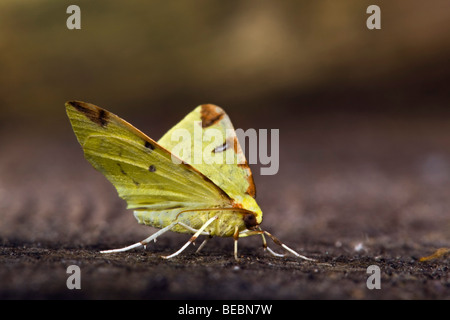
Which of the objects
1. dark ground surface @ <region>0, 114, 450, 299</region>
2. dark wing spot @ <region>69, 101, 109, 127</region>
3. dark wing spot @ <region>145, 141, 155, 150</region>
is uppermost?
dark wing spot @ <region>69, 101, 109, 127</region>

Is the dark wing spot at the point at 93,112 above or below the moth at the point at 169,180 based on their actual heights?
above

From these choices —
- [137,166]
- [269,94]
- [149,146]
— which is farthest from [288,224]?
[269,94]

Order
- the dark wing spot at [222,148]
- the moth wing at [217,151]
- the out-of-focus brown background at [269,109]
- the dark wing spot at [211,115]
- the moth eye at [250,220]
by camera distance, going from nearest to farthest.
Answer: the moth eye at [250,220] → the moth wing at [217,151] → the dark wing spot at [222,148] → the dark wing spot at [211,115] → the out-of-focus brown background at [269,109]

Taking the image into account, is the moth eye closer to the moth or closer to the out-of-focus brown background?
the moth

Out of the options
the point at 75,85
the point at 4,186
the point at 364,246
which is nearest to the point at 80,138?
the point at 364,246

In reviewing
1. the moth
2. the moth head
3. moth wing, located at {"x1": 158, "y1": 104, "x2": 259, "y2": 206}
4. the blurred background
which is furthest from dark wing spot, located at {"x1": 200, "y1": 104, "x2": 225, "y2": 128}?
the blurred background

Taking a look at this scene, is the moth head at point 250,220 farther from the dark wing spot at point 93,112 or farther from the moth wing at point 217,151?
the dark wing spot at point 93,112

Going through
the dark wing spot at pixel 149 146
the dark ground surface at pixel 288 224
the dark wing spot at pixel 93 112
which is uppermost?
the dark wing spot at pixel 93 112

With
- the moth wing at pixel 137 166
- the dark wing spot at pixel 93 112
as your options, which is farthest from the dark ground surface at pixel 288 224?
the dark wing spot at pixel 93 112
